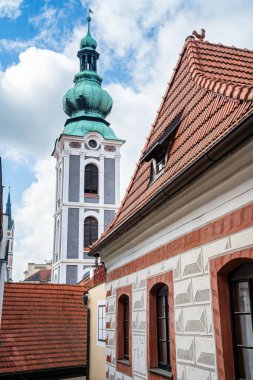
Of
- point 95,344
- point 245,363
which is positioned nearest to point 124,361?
point 95,344

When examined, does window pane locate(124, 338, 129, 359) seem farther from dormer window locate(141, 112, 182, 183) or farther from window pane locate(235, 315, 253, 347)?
window pane locate(235, 315, 253, 347)

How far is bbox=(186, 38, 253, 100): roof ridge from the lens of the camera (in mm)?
5540

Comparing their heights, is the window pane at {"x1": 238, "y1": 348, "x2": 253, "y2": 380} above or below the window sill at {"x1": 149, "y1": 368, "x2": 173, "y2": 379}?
above

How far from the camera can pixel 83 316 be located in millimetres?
14422

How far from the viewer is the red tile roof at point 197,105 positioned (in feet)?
19.2

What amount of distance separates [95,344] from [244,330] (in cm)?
798

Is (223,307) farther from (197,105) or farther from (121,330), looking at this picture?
(121,330)

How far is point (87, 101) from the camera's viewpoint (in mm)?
37750

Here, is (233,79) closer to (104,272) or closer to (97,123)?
(104,272)

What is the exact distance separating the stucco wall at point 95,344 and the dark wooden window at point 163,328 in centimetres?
441

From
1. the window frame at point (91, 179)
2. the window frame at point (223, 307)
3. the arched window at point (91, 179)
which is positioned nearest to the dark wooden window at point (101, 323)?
the window frame at point (223, 307)

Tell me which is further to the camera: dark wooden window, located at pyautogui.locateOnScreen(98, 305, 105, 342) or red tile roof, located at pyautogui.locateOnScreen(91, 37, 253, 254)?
dark wooden window, located at pyautogui.locateOnScreen(98, 305, 105, 342)

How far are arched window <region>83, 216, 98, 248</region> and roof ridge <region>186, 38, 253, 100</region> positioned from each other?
84.2ft

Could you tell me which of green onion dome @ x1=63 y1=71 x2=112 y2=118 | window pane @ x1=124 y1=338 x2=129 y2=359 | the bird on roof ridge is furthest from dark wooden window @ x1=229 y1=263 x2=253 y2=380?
green onion dome @ x1=63 y1=71 x2=112 y2=118
